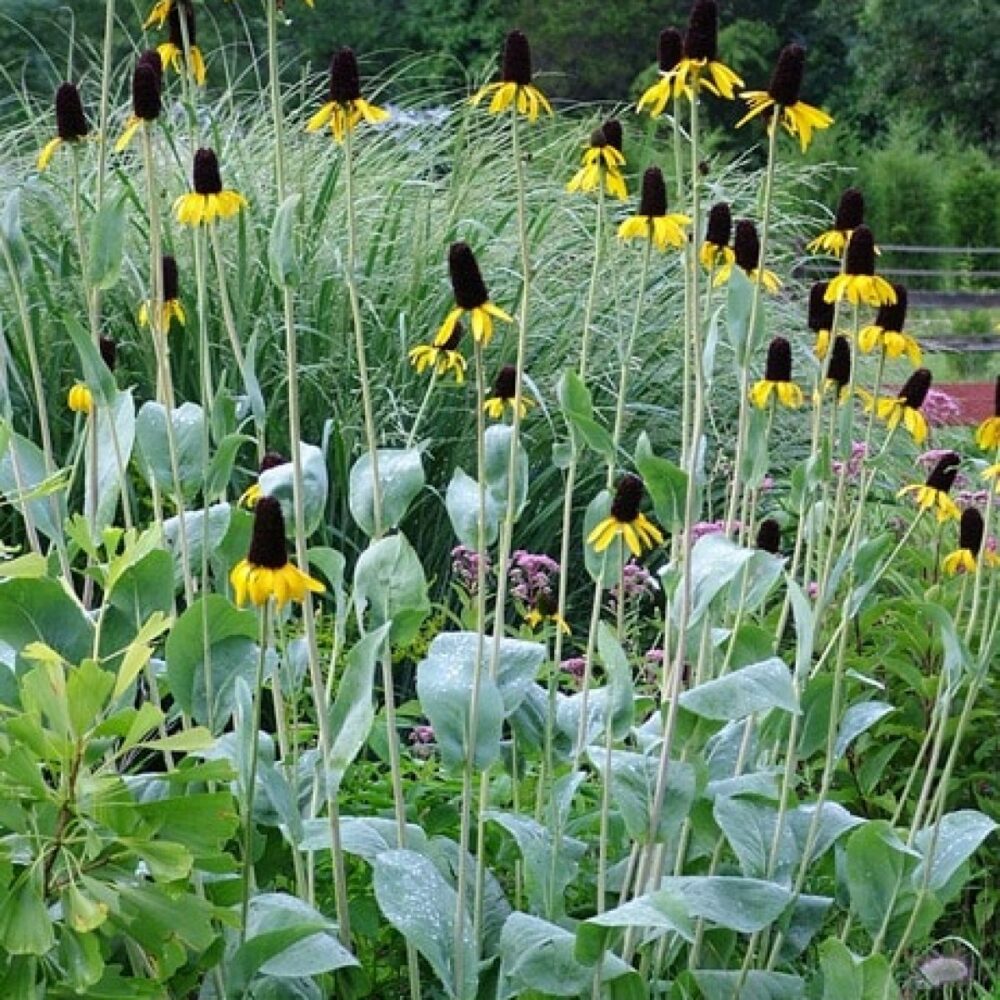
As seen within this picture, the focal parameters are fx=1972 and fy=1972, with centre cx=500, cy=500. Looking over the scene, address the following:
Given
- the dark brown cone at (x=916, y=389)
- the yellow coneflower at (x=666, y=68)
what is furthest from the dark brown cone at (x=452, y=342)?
the dark brown cone at (x=916, y=389)

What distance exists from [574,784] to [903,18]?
3017cm

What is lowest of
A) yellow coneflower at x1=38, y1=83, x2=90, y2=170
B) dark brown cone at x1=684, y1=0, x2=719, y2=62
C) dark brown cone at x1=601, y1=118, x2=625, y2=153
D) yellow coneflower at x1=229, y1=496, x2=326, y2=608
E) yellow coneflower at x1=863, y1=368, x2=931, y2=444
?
yellow coneflower at x1=863, y1=368, x2=931, y2=444

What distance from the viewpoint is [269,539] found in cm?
207

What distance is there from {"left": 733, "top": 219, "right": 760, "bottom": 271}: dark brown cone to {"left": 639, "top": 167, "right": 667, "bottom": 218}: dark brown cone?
15 centimetres

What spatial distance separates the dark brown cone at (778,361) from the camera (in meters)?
2.94

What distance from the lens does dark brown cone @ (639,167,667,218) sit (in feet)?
9.12

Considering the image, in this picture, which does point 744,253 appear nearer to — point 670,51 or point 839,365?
point 839,365

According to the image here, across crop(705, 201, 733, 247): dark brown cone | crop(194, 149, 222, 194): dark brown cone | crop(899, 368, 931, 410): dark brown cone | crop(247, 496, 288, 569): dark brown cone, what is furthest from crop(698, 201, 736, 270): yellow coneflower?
crop(247, 496, 288, 569): dark brown cone

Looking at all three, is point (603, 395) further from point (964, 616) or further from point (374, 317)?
point (964, 616)

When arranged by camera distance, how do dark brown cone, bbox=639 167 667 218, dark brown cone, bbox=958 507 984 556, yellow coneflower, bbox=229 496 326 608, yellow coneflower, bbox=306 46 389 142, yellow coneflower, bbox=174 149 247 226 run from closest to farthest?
yellow coneflower, bbox=229 496 326 608
yellow coneflower, bbox=306 46 389 142
yellow coneflower, bbox=174 149 247 226
dark brown cone, bbox=639 167 667 218
dark brown cone, bbox=958 507 984 556

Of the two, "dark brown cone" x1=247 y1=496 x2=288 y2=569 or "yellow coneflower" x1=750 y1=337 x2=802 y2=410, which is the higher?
"dark brown cone" x1=247 y1=496 x2=288 y2=569

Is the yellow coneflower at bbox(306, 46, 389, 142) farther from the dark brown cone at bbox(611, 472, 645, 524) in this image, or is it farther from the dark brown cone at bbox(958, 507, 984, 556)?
the dark brown cone at bbox(958, 507, 984, 556)

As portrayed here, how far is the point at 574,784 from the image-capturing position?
2551 millimetres

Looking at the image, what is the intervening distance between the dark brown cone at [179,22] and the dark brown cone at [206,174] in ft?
0.64
